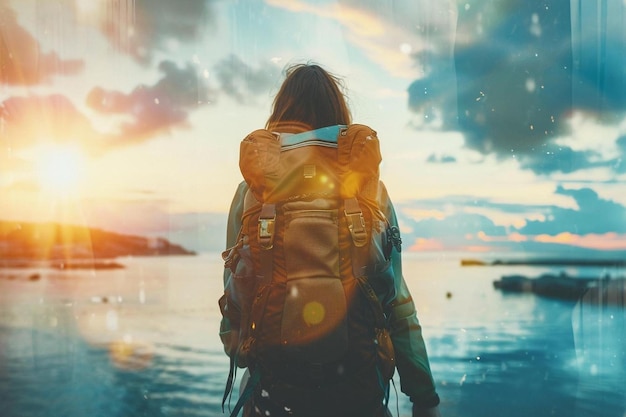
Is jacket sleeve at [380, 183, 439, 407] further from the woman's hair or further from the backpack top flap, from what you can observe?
the woman's hair

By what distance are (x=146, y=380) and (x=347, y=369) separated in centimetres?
3023

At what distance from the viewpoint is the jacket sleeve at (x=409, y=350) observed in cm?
153

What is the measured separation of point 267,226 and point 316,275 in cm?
19

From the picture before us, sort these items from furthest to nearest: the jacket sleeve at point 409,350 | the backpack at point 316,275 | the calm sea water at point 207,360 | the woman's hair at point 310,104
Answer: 1. the calm sea water at point 207,360
2. the woman's hair at point 310,104
3. the jacket sleeve at point 409,350
4. the backpack at point 316,275

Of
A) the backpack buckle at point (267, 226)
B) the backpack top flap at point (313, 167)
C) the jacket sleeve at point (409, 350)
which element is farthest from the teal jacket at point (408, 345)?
the backpack buckle at point (267, 226)

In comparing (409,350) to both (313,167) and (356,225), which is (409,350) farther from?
(313,167)

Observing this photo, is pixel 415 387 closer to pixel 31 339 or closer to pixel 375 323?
pixel 375 323

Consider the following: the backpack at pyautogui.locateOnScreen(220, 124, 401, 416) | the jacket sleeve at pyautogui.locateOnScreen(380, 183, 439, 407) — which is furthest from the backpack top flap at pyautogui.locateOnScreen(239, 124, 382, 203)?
the jacket sleeve at pyautogui.locateOnScreen(380, 183, 439, 407)

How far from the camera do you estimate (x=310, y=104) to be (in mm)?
1687

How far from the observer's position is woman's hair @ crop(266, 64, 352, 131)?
1.69m

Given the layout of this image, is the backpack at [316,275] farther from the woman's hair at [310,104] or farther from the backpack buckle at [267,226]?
the woman's hair at [310,104]

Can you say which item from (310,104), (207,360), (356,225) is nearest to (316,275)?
(356,225)

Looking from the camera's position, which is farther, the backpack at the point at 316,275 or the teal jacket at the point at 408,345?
the teal jacket at the point at 408,345

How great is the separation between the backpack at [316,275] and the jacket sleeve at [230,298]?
10 cm
